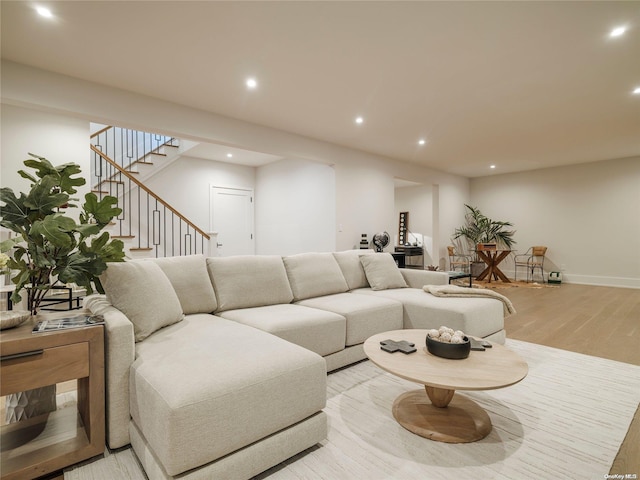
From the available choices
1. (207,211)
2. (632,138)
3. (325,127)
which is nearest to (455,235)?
(632,138)

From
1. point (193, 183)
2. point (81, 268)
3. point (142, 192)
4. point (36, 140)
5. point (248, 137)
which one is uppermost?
point (248, 137)

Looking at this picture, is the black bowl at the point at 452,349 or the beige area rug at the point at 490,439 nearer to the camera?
the beige area rug at the point at 490,439

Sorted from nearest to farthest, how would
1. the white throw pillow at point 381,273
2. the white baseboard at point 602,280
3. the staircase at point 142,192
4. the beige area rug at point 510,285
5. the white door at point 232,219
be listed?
the white throw pillow at point 381,273 < the staircase at point 142,192 < the white baseboard at point 602,280 < the beige area rug at point 510,285 < the white door at point 232,219

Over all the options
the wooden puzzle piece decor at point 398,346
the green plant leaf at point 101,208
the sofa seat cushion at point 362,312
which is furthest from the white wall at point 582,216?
the green plant leaf at point 101,208

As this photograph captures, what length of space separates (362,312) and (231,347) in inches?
50.3

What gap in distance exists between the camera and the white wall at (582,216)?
22.1 feet

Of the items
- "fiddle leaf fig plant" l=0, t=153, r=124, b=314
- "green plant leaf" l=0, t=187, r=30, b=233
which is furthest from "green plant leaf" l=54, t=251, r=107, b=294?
"green plant leaf" l=0, t=187, r=30, b=233

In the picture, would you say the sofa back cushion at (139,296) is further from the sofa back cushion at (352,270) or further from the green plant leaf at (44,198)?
the sofa back cushion at (352,270)

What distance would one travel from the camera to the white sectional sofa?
126 cm

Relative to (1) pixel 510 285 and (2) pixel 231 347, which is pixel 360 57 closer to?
(2) pixel 231 347

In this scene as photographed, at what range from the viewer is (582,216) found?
7289mm

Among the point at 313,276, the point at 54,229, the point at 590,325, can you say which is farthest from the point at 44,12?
the point at 590,325

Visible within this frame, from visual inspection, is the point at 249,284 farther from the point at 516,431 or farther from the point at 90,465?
the point at 516,431

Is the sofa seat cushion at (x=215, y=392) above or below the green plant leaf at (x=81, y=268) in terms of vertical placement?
below
